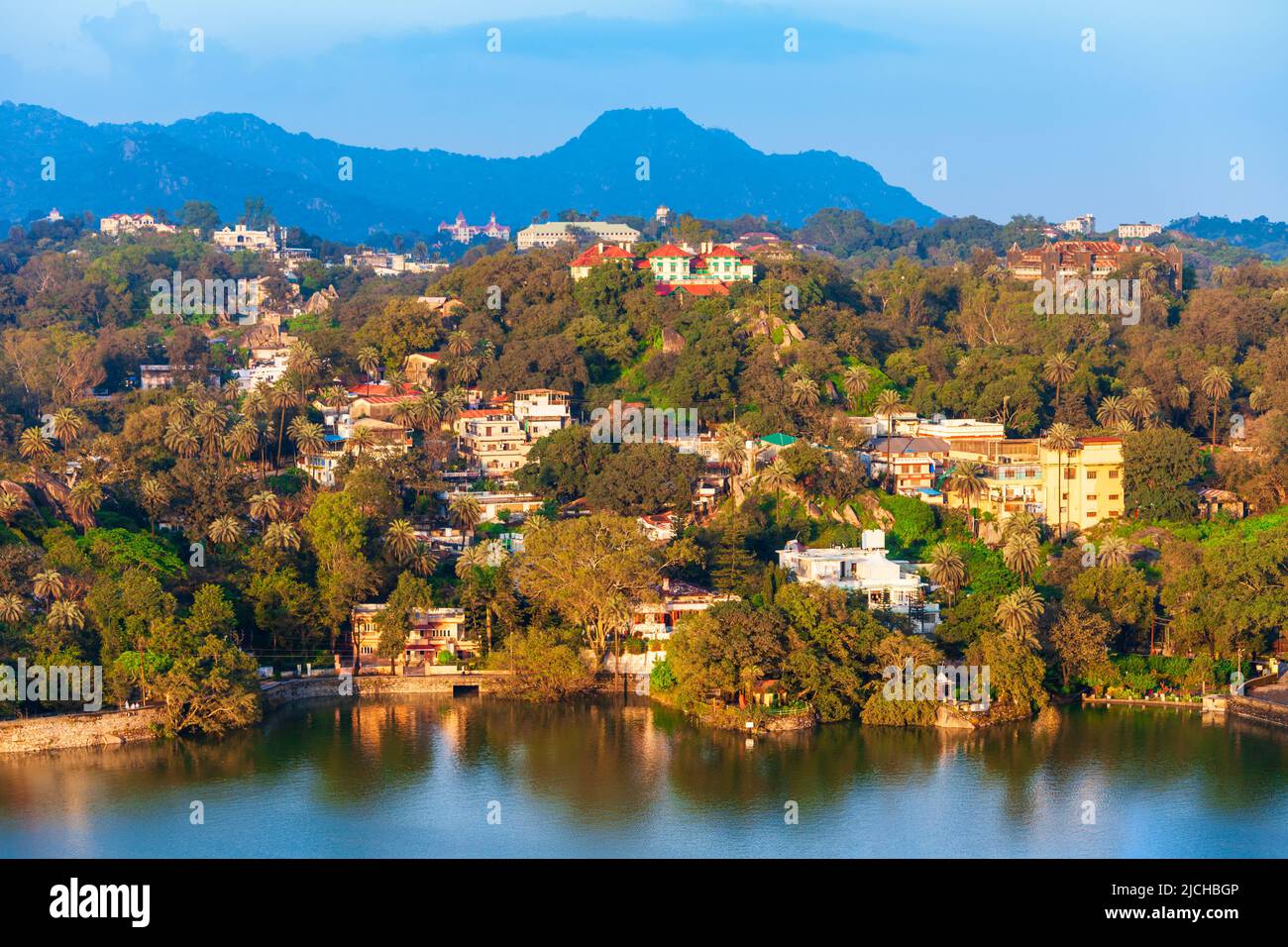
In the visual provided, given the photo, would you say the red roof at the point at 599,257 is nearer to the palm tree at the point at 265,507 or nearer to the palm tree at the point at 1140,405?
the palm tree at the point at 1140,405

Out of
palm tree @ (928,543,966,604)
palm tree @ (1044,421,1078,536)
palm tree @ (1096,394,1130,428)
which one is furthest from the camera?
palm tree @ (1096,394,1130,428)

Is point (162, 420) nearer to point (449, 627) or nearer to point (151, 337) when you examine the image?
point (449, 627)

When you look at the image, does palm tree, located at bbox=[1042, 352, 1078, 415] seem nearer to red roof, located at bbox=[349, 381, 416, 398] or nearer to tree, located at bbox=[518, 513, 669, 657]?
tree, located at bbox=[518, 513, 669, 657]

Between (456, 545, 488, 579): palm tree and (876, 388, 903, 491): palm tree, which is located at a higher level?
(876, 388, 903, 491): palm tree

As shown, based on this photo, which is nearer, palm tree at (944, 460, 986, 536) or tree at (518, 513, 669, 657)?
tree at (518, 513, 669, 657)

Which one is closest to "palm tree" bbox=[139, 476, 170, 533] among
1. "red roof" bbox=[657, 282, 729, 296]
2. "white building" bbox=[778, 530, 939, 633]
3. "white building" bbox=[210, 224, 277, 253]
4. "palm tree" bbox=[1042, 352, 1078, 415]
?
"white building" bbox=[778, 530, 939, 633]

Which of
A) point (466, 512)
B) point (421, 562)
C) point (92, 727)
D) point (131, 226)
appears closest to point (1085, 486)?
point (466, 512)
